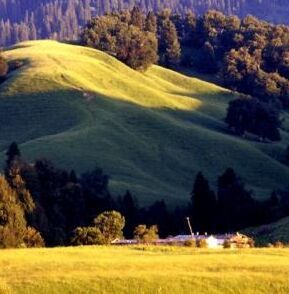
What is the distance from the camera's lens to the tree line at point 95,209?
53562 mm

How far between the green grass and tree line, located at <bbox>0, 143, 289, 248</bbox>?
19990 millimetres

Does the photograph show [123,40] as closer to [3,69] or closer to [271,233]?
[3,69]

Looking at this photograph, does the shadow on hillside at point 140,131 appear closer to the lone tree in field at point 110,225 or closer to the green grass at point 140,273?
the lone tree in field at point 110,225

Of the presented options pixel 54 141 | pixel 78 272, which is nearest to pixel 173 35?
pixel 54 141

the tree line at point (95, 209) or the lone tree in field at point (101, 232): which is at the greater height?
the lone tree in field at point (101, 232)

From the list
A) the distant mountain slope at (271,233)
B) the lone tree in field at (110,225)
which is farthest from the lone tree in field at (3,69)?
the lone tree in field at (110,225)

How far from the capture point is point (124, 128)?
97688 mm

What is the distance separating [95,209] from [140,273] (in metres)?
45.6

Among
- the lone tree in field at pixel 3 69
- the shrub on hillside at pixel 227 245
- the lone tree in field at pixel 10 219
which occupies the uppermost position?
the shrub on hillside at pixel 227 245

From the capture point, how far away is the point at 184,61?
6147 inches

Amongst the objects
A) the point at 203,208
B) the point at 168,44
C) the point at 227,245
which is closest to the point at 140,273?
the point at 227,245

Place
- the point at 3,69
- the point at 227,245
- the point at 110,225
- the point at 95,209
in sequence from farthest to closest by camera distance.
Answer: the point at 3,69 < the point at 95,209 < the point at 110,225 < the point at 227,245

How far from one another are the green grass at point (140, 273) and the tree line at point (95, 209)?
1999 cm

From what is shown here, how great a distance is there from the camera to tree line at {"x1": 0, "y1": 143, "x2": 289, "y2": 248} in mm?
53562
